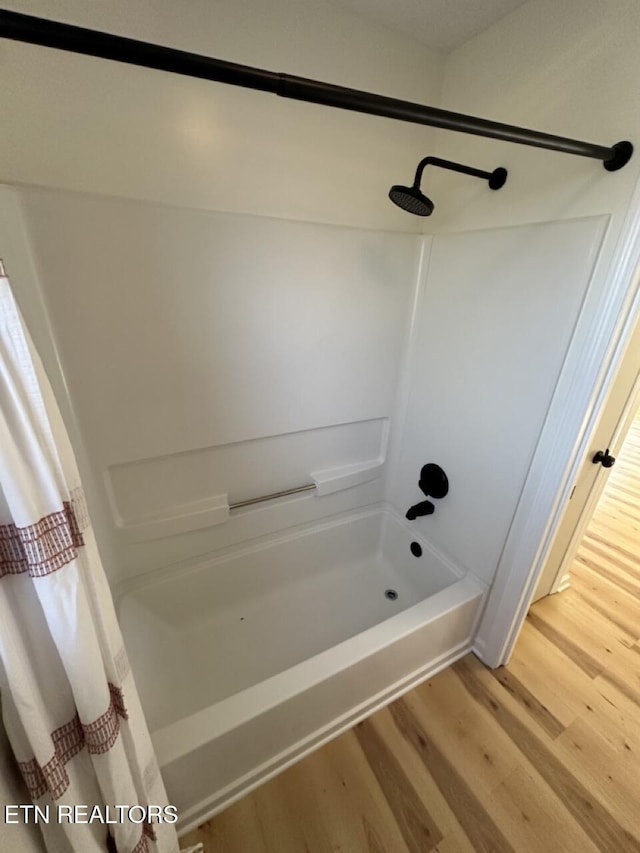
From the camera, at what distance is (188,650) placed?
5.04ft

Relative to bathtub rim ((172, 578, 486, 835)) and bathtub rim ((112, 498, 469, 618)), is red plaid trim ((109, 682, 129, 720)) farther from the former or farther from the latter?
bathtub rim ((112, 498, 469, 618))

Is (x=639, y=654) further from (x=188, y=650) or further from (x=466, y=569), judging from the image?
(x=188, y=650)

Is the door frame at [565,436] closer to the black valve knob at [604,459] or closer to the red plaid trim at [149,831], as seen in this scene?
the black valve knob at [604,459]

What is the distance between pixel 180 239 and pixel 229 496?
1.04 m

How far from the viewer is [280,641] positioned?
1.62 m

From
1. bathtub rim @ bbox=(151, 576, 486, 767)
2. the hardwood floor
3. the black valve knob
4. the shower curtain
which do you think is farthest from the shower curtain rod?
the hardwood floor

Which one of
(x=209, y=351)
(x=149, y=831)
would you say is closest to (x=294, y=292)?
(x=209, y=351)

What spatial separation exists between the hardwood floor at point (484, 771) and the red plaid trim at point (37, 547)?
44.9 inches

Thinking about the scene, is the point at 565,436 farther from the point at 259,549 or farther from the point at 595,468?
the point at 259,549

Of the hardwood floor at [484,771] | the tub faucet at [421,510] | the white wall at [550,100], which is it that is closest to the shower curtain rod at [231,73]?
the white wall at [550,100]

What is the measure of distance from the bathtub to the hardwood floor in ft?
0.27

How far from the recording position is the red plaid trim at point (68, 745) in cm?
64

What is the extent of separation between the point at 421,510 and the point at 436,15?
6.10 ft

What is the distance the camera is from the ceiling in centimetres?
106
